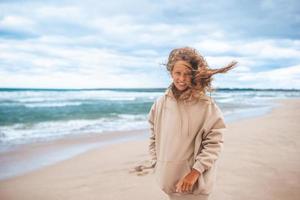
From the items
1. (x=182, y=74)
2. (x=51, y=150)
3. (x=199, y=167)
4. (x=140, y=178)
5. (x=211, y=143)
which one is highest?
(x=182, y=74)

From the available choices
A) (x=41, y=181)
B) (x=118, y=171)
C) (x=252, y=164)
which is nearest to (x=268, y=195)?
(x=252, y=164)

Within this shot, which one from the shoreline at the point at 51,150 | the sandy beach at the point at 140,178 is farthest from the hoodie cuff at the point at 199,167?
the shoreline at the point at 51,150

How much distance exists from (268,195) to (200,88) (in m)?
2.28

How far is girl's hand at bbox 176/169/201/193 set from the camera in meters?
2.01

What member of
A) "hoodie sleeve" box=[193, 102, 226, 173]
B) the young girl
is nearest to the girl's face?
the young girl

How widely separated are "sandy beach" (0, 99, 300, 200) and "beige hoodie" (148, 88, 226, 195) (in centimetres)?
182

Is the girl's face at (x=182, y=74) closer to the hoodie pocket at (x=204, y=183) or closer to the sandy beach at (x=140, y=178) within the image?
the hoodie pocket at (x=204, y=183)

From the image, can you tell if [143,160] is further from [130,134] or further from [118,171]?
[130,134]

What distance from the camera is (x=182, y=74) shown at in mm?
2092

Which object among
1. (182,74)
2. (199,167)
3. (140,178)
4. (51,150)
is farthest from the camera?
(51,150)

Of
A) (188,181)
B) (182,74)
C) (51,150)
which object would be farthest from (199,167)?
(51,150)

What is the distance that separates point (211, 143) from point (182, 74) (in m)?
0.42

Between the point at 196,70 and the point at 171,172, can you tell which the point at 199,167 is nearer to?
the point at 171,172

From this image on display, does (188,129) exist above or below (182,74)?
below
